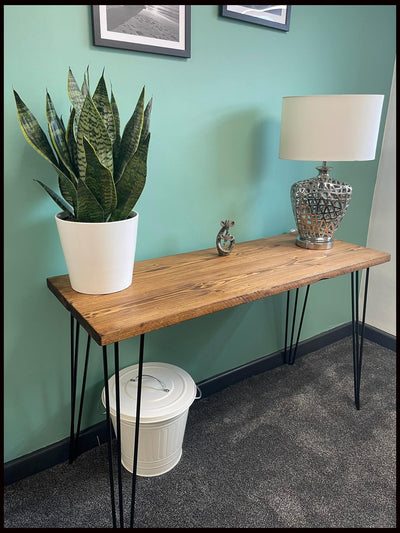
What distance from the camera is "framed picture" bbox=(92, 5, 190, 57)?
1.16m

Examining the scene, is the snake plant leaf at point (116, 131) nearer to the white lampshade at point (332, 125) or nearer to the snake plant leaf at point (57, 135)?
the snake plant leaf at point (57, 135)

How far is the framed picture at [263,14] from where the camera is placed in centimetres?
138

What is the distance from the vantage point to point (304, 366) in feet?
6.73

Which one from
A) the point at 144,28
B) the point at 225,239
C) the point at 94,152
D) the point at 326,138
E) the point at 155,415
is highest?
the point at 144,28

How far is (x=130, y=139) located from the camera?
1.10 meters

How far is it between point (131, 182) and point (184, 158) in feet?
1.37

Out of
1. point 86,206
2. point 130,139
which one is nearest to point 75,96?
point 130,139

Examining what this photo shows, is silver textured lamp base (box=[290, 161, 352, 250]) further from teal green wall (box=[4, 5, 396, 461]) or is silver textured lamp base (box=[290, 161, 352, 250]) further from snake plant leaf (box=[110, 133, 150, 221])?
snake plant leaf (box=[110, 133, 150, 221])

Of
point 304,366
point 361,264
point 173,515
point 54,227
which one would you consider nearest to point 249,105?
point 361,264

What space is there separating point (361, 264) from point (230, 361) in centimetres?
76

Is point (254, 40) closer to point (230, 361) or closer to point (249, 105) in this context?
point (249, 105)

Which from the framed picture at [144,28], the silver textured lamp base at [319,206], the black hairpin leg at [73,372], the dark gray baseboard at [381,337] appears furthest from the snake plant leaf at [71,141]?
the dark gray baseboard at [381,337]

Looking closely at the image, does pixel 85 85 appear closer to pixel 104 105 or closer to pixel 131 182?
pixel 104 105


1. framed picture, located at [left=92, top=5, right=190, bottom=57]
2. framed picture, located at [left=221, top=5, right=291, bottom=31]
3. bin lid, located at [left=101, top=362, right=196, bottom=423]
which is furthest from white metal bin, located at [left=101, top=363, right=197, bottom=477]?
framed picture, located at [left=221, top=5, right=291, bottom=31]
